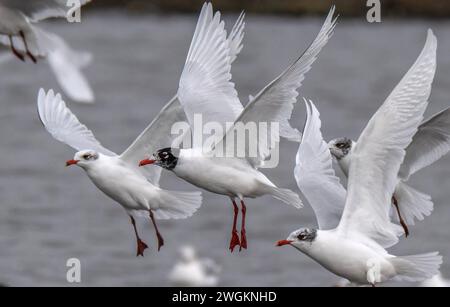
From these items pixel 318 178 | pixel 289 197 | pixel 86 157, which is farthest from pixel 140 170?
pixel 289 197

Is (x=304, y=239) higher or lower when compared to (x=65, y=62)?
lower

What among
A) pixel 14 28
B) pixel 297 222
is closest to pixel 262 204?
pixel 297 222

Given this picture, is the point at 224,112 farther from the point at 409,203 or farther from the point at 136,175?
the point at 409,203

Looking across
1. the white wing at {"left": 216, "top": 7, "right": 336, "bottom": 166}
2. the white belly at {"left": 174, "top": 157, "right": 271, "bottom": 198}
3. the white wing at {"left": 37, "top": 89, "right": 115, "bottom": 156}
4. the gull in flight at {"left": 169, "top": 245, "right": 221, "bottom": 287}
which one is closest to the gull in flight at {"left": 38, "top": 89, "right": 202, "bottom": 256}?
the white wing at {"left": 37, "top": 89, "right": 115, "bottom": 156}

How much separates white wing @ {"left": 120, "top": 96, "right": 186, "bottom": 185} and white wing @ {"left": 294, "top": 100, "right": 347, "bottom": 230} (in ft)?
2.87

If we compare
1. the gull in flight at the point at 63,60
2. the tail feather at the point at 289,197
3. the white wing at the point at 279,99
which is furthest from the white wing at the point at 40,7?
the tail feather at the point at 289,197

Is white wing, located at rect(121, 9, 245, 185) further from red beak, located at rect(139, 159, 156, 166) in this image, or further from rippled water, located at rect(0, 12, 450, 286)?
rippled water, located at rect(0, 12, 450, 286)

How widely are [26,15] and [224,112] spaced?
1.72 m

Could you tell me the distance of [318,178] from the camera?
9500mm

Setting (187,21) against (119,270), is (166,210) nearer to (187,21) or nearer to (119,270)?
(119,270)

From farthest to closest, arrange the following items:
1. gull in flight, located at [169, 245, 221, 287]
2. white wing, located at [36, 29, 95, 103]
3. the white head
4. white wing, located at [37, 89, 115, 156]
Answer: gull in flight, located at [169, 245, 221, 287] < white wing, located at [36, 29, 95, 103] < white wing, located at [37, 89, 115, 156] < the white head

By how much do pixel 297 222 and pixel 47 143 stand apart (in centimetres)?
706

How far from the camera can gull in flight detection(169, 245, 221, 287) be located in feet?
50.0

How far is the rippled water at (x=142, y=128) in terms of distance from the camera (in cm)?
1670
